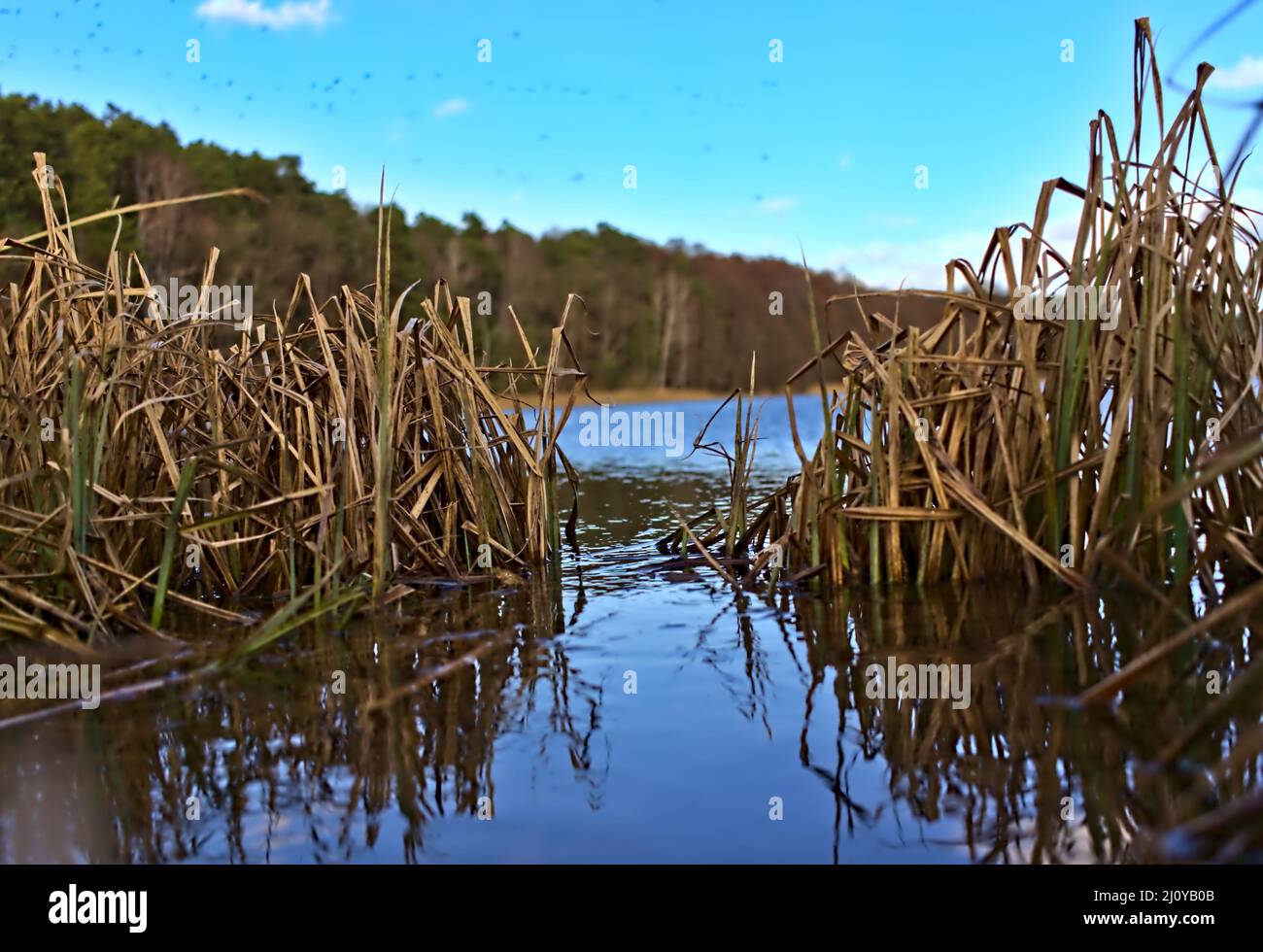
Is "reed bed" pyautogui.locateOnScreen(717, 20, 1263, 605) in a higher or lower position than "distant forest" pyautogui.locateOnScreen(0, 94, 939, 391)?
lower

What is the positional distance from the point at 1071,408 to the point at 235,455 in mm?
2897

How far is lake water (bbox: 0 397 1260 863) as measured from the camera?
1.71 m

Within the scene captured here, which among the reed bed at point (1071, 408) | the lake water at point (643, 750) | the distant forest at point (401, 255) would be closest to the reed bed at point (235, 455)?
the lake water at point (643, 750)

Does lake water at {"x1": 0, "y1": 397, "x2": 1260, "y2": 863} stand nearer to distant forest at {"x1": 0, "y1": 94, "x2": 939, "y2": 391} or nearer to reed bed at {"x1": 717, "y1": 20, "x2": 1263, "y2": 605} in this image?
reed bed at {"x1": 717, "y1": 20, "x2": 1263, "y2": 605}

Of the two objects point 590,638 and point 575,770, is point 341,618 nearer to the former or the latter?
point 590,638

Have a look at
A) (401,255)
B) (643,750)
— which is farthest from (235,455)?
(401,255)

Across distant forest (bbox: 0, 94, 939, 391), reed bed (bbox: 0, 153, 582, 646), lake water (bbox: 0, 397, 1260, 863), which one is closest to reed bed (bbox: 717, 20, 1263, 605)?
lake water (bbox: 0, 397, 1260, 863)

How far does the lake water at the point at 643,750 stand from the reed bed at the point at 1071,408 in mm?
346

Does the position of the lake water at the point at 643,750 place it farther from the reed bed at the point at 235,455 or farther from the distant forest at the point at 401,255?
the distant forest at the point at 401,255

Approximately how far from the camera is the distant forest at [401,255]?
36.8 metres

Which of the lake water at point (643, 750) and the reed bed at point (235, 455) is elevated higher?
the reed bed at point (235, 455)

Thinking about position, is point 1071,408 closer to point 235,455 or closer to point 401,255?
point 235,455

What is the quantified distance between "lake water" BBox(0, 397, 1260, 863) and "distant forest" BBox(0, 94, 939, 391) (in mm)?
18049
